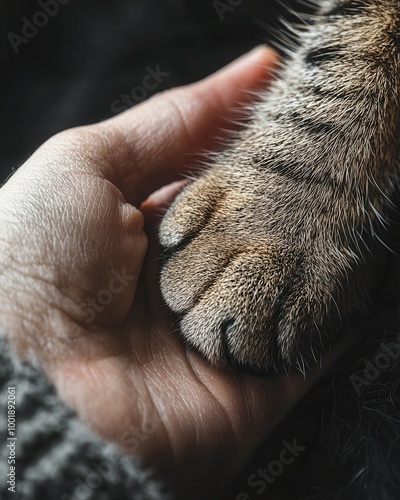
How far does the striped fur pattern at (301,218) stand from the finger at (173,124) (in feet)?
0.63

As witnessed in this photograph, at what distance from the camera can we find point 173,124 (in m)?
1.08

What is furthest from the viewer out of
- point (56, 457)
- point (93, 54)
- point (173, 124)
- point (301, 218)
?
point (93, 54)

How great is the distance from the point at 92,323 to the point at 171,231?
0.61ft

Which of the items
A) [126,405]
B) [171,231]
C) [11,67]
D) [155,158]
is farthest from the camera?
[11,67]

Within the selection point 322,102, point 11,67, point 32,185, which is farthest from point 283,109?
point 11,67

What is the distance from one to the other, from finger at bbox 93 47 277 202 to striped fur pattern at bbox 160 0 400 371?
19cm

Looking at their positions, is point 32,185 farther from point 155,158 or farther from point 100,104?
point 100,104

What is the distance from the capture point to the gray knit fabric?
2.23 feet

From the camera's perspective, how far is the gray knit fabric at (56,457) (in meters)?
0.68

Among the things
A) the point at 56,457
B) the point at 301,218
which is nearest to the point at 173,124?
the point at 301,218

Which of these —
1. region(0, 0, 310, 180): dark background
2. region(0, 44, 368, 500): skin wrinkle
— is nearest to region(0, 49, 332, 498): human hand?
region(0, 44, 368, 500): skin wrinkle

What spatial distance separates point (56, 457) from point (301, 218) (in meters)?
0.47

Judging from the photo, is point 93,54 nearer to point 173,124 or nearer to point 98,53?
point 98,53

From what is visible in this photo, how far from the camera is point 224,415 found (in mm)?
849
